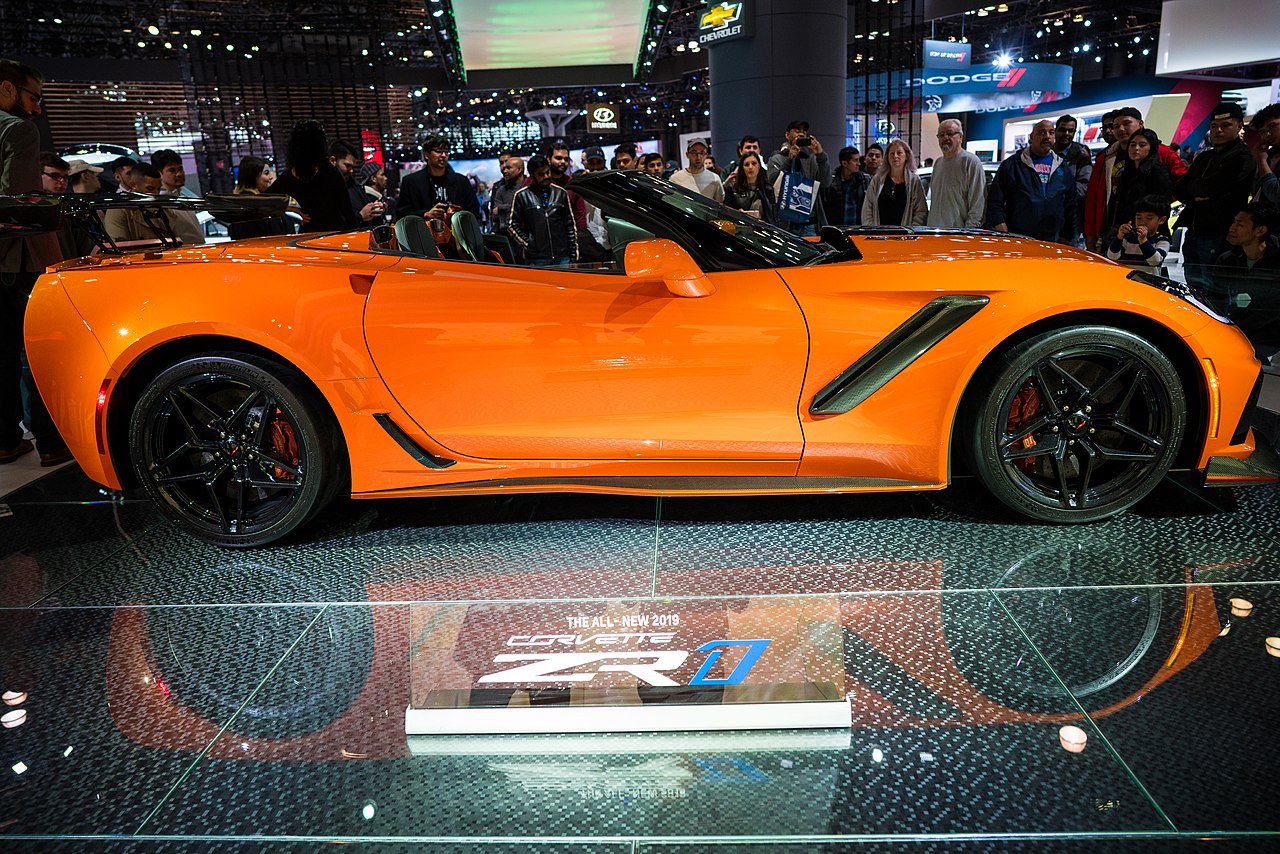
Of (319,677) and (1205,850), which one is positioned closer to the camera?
(1205,850)

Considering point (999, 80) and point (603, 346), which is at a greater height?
point (999, 80)

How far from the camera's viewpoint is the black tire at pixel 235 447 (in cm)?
269

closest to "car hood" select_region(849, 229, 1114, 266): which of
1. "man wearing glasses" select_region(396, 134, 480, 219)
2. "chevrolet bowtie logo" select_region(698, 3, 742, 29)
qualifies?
"man wearing glasses" select_region(396, 134, 480, 219)

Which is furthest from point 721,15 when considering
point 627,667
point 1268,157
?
point 627,667

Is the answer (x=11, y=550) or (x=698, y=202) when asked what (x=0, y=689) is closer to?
(x=11, y=550)

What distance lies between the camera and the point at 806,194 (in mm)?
6555

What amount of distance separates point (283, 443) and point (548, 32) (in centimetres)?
1730

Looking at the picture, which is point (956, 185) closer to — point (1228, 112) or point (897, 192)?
point (897, 192)

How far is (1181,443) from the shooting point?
8.45 feet

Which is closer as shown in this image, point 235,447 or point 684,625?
point 684,625

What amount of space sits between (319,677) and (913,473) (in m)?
1.84

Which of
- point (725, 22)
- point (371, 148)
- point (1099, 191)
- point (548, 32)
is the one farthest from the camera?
point (371, 148)

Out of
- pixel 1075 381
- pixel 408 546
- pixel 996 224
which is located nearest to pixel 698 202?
pixel 1075 381

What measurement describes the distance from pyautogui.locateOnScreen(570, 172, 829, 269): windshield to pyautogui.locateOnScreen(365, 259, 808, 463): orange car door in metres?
0.11
